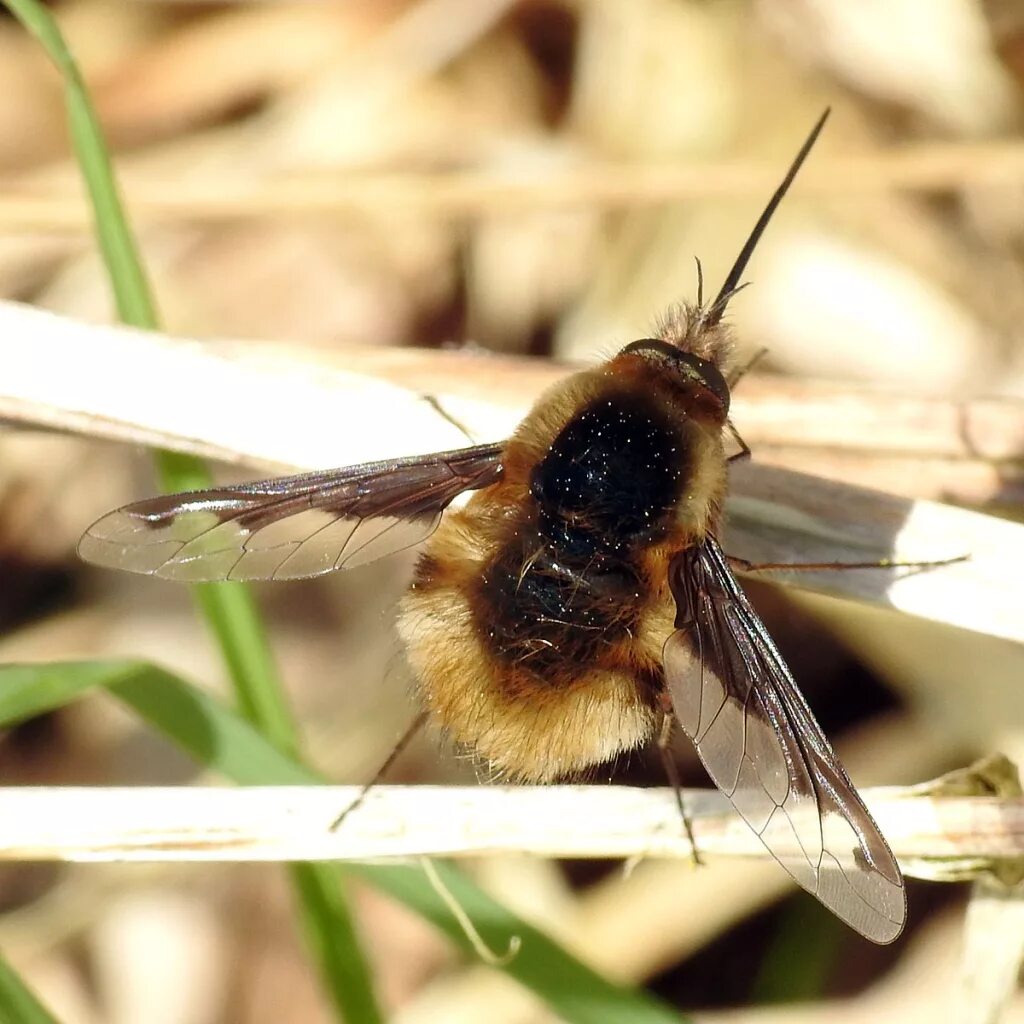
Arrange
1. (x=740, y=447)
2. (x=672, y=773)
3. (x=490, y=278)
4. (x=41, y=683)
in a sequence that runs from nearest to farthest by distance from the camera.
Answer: (x=41, y=683) → (x=672, y=773) → (x=740, y=447) → (x=490, y=278)

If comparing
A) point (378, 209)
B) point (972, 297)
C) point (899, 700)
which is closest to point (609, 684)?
point (899, 700)

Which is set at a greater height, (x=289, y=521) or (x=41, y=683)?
(x=41, y=683)

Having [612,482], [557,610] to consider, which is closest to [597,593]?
[557,610]

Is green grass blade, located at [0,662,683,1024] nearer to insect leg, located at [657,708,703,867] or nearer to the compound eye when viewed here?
insect leg, located at [657,708,703,867]

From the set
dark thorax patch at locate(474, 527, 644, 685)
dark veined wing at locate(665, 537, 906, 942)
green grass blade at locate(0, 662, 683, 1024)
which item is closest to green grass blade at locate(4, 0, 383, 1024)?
green grass blade at locate(0, 662, 683, 1024)

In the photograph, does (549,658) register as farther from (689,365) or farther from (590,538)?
(689,365)

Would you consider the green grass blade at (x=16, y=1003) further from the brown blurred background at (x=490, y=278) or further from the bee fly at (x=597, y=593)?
the brown blurred background at (x=490, y=278)
